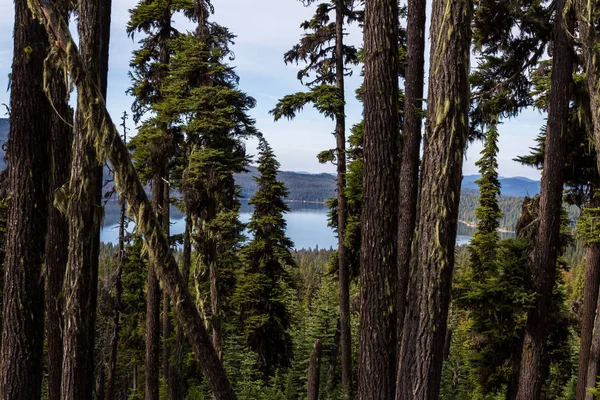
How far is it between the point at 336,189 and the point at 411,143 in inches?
276

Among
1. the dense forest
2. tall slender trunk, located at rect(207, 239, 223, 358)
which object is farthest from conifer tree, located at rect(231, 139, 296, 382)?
tall slender trunk, located at rect(207, 239, 223, 358)

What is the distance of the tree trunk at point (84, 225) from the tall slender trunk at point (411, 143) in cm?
410

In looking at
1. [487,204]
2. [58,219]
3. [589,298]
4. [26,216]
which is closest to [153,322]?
[58,219]

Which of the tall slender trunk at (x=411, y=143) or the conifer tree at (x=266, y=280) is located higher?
the tall slender trunk at (x=411, y=143)

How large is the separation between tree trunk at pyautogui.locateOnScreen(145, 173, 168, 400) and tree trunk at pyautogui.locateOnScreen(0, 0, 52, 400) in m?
6.81

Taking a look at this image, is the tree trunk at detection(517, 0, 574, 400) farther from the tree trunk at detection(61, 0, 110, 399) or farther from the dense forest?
the tree trunk at detection(61, 0, 110, 399)

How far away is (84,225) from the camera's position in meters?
5.09

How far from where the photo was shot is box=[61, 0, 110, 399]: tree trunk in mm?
4898

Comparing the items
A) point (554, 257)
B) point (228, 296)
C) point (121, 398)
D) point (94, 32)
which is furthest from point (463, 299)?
point (121, 398)

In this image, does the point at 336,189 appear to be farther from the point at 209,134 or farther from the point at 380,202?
the point at 380,202

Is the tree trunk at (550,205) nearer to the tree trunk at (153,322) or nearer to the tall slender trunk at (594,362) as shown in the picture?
the tall slender trunk at (594,362)

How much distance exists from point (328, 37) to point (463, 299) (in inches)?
322

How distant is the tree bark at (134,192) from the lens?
4.70 m

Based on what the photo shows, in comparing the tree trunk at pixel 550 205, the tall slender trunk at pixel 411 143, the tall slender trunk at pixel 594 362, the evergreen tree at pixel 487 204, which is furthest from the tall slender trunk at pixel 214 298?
the evergreen tree at pixel 487 204
